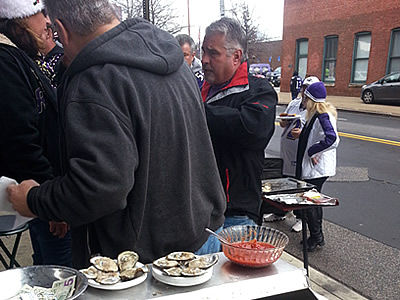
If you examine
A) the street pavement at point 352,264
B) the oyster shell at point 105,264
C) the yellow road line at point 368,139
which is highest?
the oyster shell at point 105,264

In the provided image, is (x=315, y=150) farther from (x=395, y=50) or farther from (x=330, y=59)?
(x=330, y=59)

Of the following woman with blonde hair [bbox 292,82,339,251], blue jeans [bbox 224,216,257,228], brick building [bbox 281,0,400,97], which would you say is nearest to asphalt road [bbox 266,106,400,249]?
woman with blonde hair [bbox 292,82,339,251]

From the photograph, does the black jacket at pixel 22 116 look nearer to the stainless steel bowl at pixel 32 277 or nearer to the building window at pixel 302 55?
the stainless steel bowl at pixel 32 277

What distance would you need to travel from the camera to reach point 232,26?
2129 millimetres

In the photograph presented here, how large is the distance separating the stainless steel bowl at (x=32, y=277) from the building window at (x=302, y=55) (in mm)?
22306

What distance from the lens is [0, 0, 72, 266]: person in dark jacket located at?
5.51ft

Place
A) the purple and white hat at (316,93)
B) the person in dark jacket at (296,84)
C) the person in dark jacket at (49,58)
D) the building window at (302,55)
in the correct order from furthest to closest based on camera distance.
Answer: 1. the building window at (302,55)
2. the person in dark jacket at (296,84)
3. the purple and white hat at (316,93)
4. the person in dark jacket at (49,58)

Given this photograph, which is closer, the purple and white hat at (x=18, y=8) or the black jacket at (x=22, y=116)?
the black jacket at (x=22, y=116)

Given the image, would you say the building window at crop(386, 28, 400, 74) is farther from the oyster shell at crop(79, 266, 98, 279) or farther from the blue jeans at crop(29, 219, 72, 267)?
the oyster shell at crop(79, 266, 98, 279)

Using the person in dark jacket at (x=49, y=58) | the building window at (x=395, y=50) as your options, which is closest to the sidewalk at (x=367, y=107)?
the building window at (x=395, y=50)

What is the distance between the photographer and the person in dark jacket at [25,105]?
168 cm

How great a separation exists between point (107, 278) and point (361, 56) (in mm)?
20452

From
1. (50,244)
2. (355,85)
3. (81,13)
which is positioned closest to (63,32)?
(81,13)

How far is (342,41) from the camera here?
1933 cm
